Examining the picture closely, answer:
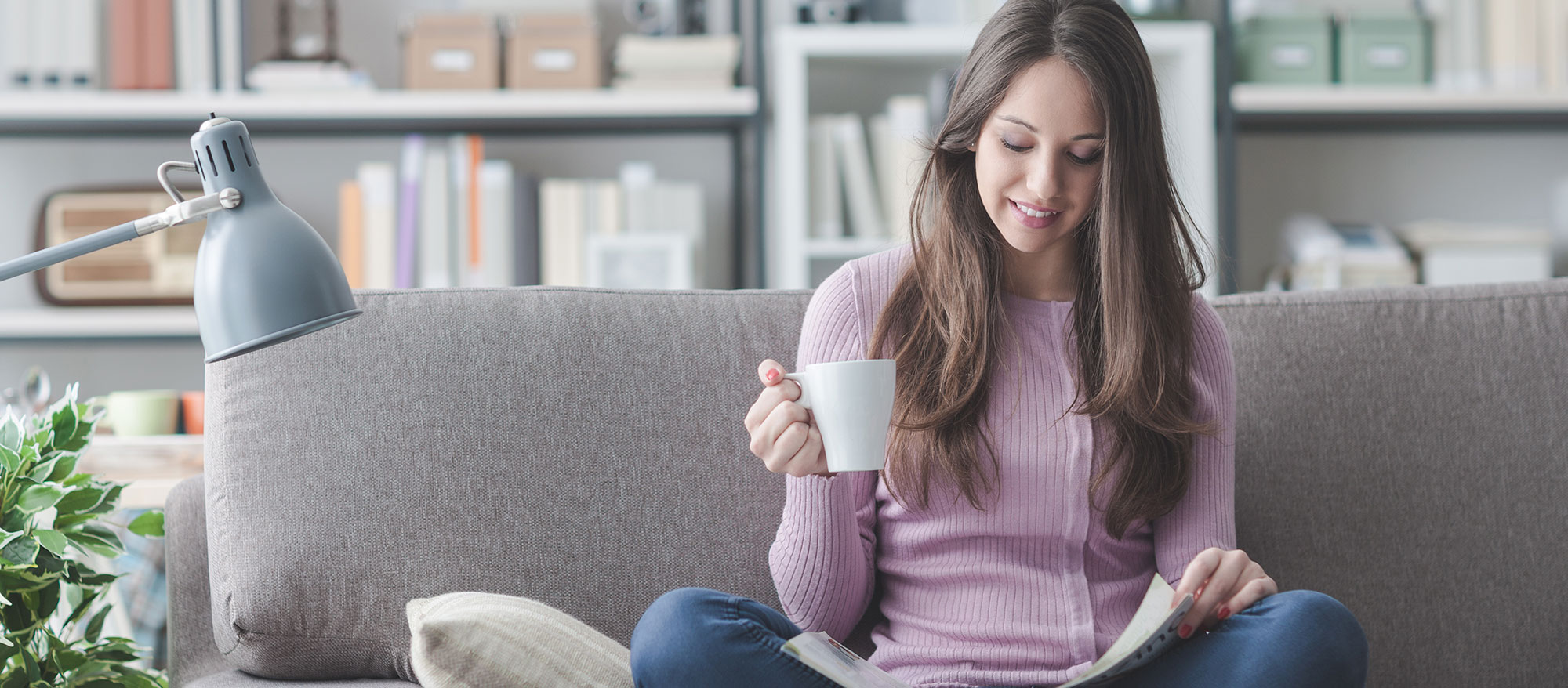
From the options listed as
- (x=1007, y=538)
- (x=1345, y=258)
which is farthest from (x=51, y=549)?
(x=1345, y=258)

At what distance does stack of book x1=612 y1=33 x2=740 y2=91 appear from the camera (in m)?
2.33

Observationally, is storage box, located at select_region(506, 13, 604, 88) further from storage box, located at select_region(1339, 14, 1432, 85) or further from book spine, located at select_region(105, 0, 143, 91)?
storage box, located at select_region(1339, 14, 1432, 85)

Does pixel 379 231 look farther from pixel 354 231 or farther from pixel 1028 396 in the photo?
pixel 1028 396

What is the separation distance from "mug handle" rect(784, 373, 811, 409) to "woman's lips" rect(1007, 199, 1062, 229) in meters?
0.32

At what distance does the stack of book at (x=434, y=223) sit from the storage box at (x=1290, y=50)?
152 cm

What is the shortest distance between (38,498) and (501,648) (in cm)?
45

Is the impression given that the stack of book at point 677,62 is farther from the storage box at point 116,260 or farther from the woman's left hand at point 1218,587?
the woman's left hand at point 1218,587

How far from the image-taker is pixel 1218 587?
0.94m

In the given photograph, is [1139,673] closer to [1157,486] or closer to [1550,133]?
[1157,486]

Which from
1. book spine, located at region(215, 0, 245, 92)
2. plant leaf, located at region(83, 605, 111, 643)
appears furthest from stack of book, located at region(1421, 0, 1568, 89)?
plant leaf, located at region(83, 605, 111, 643)

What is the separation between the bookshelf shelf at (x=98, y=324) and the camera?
2.27 m

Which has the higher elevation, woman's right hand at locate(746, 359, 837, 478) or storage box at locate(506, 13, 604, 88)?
storage box at locate(506, 13, 604, 88)

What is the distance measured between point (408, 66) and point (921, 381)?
5.29 ft

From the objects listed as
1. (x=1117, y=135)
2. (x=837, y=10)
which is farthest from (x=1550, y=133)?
(x=1117, y=135)
